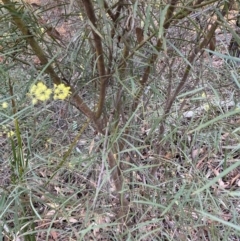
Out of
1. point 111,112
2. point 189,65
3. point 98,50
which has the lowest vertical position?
point 111,112

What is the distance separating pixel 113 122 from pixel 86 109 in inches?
3.6

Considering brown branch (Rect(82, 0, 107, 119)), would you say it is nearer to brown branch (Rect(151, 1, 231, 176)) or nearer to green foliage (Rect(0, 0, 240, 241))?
green foliage (Rect(0, 0, 240, 241))

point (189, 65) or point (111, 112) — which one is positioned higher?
point (189, 65)

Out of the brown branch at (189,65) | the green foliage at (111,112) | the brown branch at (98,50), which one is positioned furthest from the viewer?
the brown branch at (189,65)

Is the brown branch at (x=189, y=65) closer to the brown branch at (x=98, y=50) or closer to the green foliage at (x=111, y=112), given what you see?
the green foliage at (x=111, y=112)

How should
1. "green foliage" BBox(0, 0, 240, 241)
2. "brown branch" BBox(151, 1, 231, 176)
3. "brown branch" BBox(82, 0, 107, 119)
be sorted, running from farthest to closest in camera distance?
"brown branch" BBox(151, 1, 231, 176) < "green foliage" BBox(0, 0, 240, 241) < "brown branch" BBox(82, 0, 107, 119)

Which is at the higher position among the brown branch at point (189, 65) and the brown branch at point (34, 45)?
the brown branch at point (34, 45)

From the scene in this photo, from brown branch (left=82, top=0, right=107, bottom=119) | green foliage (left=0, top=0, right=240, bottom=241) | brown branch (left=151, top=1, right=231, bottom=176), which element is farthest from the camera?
brown branch (left=151, top=1, right=231, bottom=176)

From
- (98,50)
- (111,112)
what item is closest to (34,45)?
(98,50)

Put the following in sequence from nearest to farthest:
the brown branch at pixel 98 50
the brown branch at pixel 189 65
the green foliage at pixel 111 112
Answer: the brown branch at pixel 98 50
the green foliage at pixel 111 112
the brown branch at pixel 189 65

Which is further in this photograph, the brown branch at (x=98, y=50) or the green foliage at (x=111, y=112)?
the green foliage at (x=111, y=112)

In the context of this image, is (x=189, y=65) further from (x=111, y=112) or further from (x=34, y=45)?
(x=34, y=45)

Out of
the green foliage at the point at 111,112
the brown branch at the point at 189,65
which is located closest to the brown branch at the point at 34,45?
the green foliage at the point at 111,112

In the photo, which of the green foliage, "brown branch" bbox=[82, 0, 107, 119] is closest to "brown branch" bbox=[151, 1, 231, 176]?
the green foliage
